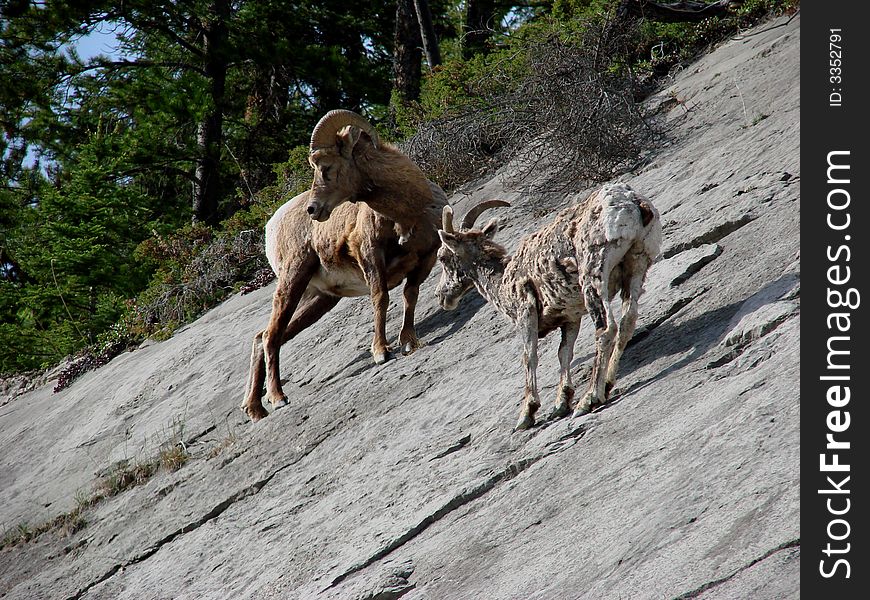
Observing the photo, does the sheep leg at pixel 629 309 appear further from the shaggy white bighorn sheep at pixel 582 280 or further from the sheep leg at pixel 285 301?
the sheep leg at pixel 285 301

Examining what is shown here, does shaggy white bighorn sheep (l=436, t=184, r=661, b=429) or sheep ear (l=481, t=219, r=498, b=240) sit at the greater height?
sheep ear (l=481, t=219, r=498, b=240)

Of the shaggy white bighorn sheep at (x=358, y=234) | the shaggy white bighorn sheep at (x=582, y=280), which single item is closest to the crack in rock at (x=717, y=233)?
the shaggy white bighorn sheep at (x=582, y=280)

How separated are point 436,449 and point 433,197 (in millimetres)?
3414

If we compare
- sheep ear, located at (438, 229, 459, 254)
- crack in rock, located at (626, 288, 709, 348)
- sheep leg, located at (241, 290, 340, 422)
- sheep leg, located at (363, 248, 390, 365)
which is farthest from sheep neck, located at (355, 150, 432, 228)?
crack in rock, located at (626, 288, 709, 348)

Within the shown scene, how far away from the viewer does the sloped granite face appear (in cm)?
513

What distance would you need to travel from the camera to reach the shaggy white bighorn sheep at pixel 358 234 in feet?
32.8

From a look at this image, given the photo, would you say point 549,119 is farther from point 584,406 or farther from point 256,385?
point 584,406

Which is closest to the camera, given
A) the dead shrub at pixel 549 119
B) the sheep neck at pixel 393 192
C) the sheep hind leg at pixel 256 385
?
the sheep neck at pixel 393 192

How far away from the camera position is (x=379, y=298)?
A: 9.91 metres

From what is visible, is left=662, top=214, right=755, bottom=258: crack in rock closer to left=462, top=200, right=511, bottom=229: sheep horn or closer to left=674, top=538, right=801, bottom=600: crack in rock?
left=462, top=200, right=511, bottom=229: sheep horn

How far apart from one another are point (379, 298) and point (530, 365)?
313 cm

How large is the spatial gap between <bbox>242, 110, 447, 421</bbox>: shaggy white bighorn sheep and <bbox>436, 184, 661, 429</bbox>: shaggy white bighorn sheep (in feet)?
8.06

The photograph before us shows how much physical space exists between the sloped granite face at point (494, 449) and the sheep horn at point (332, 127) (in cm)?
196
